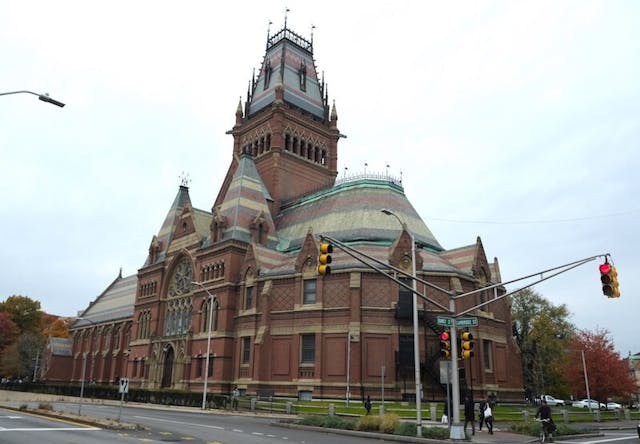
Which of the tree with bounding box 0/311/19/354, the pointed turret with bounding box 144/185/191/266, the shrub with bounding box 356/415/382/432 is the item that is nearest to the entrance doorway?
the pointed turret with bounding box 144/185/191/266

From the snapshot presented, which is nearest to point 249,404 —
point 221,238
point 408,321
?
point 408,321

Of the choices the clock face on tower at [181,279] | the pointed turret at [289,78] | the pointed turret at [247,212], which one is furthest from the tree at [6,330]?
the pointed turret at [247,212]

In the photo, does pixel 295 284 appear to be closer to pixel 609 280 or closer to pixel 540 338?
pixel 609 280

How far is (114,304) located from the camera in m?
92.4

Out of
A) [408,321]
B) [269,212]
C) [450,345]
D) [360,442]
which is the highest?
[269,212]

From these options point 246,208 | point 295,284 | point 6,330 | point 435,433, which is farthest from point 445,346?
point 6,330

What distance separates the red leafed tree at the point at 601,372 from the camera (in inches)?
2074

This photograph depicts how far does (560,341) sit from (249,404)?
49398 mm

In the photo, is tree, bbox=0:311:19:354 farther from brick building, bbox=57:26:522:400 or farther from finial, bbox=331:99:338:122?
finial, bbox=331:99:338:122

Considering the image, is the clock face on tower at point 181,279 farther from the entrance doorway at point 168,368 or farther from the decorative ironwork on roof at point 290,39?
the decorative ironwork on roof at point 290,39

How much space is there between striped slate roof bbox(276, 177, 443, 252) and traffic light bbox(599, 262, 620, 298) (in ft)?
103

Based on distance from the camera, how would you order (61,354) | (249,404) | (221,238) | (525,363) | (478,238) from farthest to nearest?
(61,354) < (525,363) < (221,238) < (478,238) < (249,404)

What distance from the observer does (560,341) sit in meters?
72.9

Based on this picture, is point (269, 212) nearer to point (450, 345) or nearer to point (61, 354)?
point (450, 345)
